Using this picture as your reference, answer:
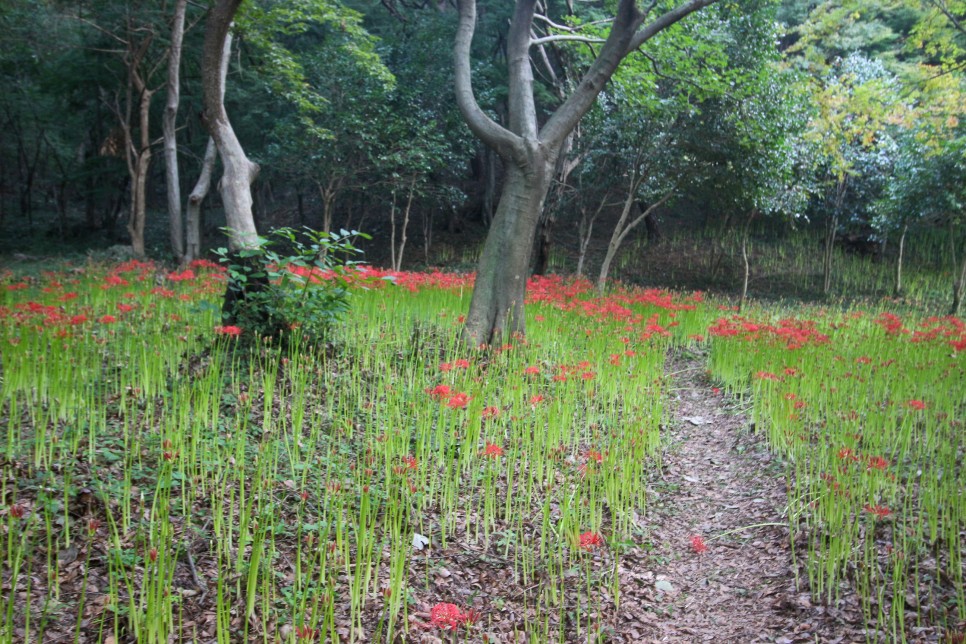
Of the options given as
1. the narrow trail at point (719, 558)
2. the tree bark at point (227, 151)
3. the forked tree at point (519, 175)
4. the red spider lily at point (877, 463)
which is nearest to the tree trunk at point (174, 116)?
the tree bark at point (227, 151)

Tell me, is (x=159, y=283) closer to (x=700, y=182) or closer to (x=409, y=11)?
(x=700, y=182)

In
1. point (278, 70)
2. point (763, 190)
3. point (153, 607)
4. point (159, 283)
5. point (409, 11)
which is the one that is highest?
point (409, 11)

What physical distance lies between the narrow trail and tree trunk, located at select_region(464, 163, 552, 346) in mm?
2301

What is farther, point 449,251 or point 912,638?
Answer: point 449,251

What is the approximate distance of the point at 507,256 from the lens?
6.80m

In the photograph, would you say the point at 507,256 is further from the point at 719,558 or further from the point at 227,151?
the point at 719,558

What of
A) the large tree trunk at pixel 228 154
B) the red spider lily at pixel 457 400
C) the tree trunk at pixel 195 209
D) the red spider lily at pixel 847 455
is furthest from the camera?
the tree trunk at pixel 195 209

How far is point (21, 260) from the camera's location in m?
16.0

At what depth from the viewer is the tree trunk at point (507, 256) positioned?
6.79 m

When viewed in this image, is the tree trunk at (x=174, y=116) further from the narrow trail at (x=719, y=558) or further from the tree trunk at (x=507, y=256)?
the narrow trail at (x=719, y=558)

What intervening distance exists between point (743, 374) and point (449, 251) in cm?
1605

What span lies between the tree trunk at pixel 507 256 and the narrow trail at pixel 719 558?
90.6 inches

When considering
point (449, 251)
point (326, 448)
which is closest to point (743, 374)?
point (326, 448)

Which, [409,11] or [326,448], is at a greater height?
[409,11]
